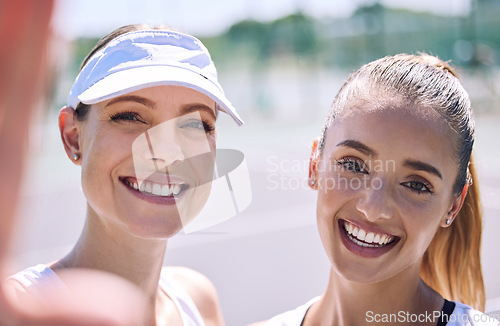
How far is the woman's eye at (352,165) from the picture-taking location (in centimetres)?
188

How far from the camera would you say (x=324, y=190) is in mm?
1922

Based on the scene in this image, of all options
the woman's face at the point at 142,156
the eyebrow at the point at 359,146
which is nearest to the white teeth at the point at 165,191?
the woman's face at the point at 142,156

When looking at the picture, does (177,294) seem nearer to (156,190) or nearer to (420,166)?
(156,190)

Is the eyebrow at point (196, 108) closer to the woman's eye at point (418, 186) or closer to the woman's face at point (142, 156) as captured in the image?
the woman's face at point (142, 156)

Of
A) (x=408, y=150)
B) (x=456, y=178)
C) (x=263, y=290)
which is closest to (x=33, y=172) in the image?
(x=408, y=150)

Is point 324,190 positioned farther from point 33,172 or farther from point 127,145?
point 33,172

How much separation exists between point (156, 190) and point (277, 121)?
56.8 feet

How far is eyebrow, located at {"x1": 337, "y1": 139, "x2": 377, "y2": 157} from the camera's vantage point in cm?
183

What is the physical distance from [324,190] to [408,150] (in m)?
0.33

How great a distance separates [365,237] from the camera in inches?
71.6

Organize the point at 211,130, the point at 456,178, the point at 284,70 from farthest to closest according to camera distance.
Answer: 1. the point at 284,70
2. the point at 211,130
3. the point at 456,178

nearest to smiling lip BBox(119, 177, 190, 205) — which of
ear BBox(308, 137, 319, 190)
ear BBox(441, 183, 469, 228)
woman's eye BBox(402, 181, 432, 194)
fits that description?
ear BBox(308, 137, 319, 190)

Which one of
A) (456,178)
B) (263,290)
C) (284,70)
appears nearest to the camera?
(456,178)

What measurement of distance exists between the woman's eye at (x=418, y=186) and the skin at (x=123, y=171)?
2.38 feet
